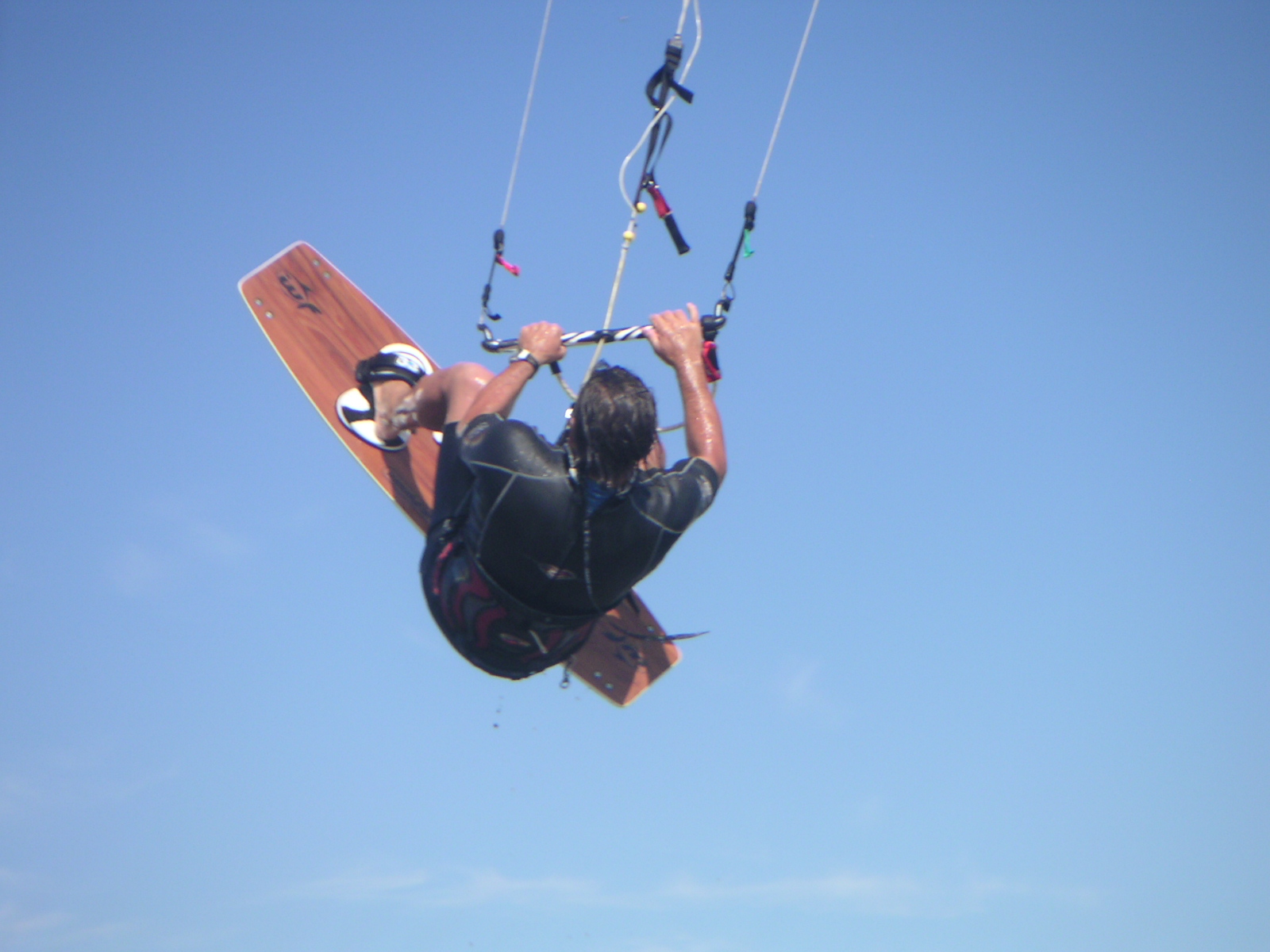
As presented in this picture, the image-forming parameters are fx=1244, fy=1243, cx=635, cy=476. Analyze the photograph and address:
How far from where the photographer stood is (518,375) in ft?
11.8

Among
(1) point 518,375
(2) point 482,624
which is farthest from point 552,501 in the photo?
(2) point 482,624

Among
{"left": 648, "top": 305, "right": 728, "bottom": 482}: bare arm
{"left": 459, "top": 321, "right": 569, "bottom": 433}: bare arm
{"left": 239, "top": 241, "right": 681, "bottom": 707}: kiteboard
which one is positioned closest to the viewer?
{"left": 459, "top": 321, "right": 569, "bottom": 433}: bare arm

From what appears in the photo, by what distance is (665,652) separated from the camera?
527cm

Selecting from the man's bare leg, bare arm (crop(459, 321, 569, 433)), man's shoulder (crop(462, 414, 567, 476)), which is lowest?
man's shoulder (crop(462, 414, 567, 476))

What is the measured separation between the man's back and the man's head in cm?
7

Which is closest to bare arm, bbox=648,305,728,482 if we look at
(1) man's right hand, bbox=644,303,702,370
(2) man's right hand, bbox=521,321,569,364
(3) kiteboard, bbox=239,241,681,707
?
(1) man's right hand, bbox=644,303,702,370

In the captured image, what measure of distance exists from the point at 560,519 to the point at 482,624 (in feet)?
1.96

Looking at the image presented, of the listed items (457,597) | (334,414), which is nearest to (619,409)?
(457,597)

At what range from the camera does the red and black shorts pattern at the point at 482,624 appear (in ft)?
11.9

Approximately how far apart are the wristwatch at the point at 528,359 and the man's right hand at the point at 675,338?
0.35 meters

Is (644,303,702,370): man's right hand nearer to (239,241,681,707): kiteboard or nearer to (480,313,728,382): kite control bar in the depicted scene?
(480,313,728,382): kite control bar

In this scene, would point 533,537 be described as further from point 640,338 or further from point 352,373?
point 352,373

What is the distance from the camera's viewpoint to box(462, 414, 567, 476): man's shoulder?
10.6 ft

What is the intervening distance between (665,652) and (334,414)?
1.81 meters
